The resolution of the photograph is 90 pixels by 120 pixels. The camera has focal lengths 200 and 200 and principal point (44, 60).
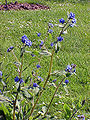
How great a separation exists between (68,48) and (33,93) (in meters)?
3.30

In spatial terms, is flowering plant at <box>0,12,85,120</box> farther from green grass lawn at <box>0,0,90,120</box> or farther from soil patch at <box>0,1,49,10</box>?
soil patch at <box>0,1,49,10</box>

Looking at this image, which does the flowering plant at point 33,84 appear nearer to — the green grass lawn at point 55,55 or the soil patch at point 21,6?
the green grass lawn at point 55,55

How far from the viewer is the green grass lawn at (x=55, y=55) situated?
3648 millimetres

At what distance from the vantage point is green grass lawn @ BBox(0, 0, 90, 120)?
144 inches

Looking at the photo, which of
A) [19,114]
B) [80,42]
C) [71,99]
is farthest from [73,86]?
[80,42]

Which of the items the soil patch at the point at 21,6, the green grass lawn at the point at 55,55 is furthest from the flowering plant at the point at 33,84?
the soil patch at the point at 21,6

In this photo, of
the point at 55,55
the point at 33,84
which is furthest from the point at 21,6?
the point at 33,84

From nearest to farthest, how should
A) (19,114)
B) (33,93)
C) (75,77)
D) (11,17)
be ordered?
1. (33,93)
2. (19,114)
3. (75,77)
4. (11,17)

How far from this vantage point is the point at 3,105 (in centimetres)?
258

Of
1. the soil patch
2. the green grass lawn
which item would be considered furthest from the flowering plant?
the soil patch

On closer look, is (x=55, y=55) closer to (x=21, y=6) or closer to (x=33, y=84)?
(x=33, y=84)

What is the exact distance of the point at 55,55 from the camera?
4.95 metres

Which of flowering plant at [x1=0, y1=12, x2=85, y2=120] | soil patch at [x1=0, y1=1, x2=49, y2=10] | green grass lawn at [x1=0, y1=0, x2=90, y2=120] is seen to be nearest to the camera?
flowering plant at [x1=0, y1=12, x2=85, y2=120]

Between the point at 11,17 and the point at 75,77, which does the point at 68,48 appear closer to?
the point at 75,77
